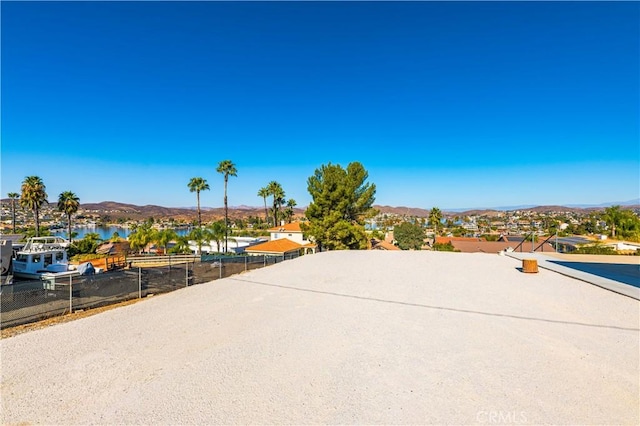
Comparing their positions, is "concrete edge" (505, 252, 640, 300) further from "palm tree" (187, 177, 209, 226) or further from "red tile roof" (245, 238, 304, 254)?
"palm tree" (187, 177, 209, 226)

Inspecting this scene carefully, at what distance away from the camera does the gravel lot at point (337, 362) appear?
3646 mm

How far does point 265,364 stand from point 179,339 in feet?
6.98

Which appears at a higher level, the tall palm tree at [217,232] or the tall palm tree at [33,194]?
the tall palm tree at [33,194]

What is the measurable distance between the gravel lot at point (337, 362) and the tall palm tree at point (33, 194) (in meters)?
36.5

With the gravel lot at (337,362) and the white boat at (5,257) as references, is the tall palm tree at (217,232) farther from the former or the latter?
the gravel lot at (337,362)

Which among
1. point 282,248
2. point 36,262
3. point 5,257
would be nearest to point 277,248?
point 282,248

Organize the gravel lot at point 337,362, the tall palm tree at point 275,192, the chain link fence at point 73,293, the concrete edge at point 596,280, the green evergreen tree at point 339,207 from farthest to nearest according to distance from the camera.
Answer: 1. the tall palm tree at point 275,192
2. the green evergreen tree at point 339,207
3. the concrete edge at point 596,280
4. the chain link fence at point 73,293
5. the gravel lot at point 337,362

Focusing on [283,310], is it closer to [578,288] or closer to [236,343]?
→ [236,343]

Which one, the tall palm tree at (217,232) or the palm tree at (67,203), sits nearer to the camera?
the tall palm tree at (217,232)

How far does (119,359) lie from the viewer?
4.96 metres

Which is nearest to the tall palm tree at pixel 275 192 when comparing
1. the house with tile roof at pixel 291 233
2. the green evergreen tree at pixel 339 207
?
the house with tile roof at pixel 291 233

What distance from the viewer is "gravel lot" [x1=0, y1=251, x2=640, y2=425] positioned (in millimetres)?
3646

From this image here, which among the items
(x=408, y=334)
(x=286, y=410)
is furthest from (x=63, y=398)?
(x=408, y=334)

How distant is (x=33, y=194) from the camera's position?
33.1 m
